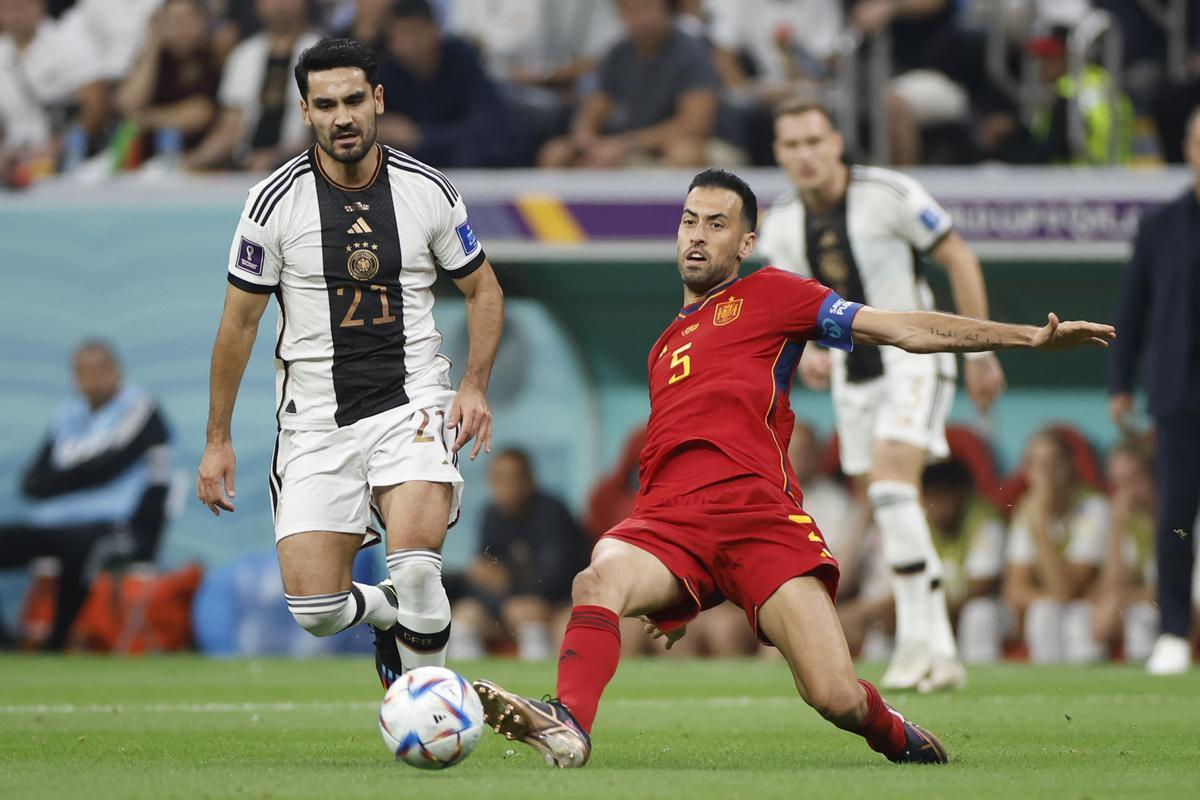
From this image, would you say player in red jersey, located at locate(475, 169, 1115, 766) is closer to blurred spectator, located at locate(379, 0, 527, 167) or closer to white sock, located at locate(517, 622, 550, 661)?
white sock, located at locate(517, 622, 550, 661)

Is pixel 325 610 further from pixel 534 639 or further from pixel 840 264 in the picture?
pixel 534 639

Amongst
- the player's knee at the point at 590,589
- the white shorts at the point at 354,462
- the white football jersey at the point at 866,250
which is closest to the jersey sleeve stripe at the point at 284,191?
the white shorts at the point at 354,462

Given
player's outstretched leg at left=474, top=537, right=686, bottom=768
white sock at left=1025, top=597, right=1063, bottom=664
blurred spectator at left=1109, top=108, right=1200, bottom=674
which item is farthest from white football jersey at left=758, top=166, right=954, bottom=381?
white sock at left=1025, top=597, right=1063, bottom=664

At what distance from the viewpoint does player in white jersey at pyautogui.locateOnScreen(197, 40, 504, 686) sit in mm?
6969

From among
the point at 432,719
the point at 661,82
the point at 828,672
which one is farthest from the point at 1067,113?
the point at 432,719

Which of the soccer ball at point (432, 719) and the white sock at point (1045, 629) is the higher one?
the soccer ball at point (432, 719)

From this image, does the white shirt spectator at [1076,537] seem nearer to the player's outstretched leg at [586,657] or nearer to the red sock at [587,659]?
the player's outstretched leg at [586,657]

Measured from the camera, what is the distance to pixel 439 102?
15.4 meters

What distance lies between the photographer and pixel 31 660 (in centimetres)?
1373

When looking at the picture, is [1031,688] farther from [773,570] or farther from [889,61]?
[889,61]

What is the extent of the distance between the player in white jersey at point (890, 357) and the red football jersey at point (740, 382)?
9.63 ft

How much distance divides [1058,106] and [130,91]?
25.3 feet

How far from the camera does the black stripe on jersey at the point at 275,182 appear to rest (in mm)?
7020

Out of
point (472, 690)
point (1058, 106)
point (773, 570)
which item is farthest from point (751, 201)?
point (1058, 106)
